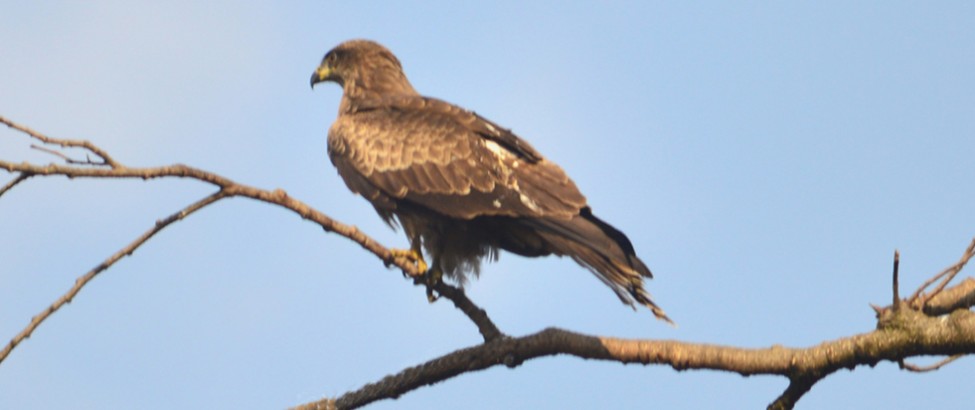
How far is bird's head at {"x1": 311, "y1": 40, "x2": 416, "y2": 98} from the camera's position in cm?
827

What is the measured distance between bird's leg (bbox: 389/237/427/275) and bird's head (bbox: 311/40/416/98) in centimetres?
173

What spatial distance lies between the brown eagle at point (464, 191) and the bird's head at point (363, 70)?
661 mm

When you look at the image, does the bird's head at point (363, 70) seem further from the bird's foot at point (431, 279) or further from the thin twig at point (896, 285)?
the thin twig at point (896, 285)

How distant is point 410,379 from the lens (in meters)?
4.98

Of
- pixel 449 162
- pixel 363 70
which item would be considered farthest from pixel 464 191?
pixel 363 70

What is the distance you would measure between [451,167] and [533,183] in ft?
1.77

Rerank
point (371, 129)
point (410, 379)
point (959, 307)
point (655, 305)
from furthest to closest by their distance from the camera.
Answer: point (371, 129) → point (655, 305) → point (410, 379) → point (959, 307)

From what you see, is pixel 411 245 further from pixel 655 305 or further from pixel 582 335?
pixel 582 335

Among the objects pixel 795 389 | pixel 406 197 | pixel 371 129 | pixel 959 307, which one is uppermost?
pixel 371 129

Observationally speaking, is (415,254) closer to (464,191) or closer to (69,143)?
(464,191)

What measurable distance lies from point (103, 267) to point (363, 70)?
425cm

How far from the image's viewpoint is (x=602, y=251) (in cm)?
579

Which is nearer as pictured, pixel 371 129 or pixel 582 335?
pixel 582 335

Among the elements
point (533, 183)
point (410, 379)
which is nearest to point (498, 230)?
point (533, 183)
